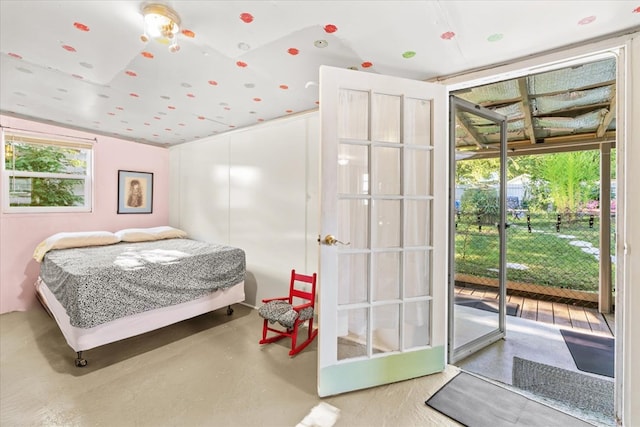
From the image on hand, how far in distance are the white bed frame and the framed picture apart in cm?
134

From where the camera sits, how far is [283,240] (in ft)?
10.5

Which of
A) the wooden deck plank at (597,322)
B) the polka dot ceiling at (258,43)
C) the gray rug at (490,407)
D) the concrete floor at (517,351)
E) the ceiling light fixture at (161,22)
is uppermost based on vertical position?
the polka dot ceiling at (258,43)

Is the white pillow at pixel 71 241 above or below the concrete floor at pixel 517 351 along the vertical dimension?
above

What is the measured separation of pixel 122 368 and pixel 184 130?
2.72m

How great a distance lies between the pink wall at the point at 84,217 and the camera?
10.7ft

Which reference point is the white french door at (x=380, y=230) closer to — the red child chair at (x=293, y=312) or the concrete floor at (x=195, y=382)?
the concrete floor at (x=195, y=382)

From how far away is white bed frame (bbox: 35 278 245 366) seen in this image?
2193 millimetres

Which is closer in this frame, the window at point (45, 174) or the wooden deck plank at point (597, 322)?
the wooden deck plank at point (597, 322)

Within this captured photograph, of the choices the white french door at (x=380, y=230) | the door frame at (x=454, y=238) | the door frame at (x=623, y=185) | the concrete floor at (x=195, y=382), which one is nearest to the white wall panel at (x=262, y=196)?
the concrete floor at (x=195, y=382)

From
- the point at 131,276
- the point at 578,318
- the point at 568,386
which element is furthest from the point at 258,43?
the point at 578,318

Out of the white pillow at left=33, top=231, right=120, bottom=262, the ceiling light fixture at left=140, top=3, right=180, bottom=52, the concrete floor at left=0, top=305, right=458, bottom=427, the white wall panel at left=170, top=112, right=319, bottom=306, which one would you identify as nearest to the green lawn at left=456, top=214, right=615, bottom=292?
the concrete floor at left=0, top=305, right=458, bottom=427

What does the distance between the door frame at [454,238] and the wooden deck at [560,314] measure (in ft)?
0.96

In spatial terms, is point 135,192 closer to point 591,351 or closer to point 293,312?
point 293,312

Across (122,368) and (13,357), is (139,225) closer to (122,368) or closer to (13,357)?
(13,357)
